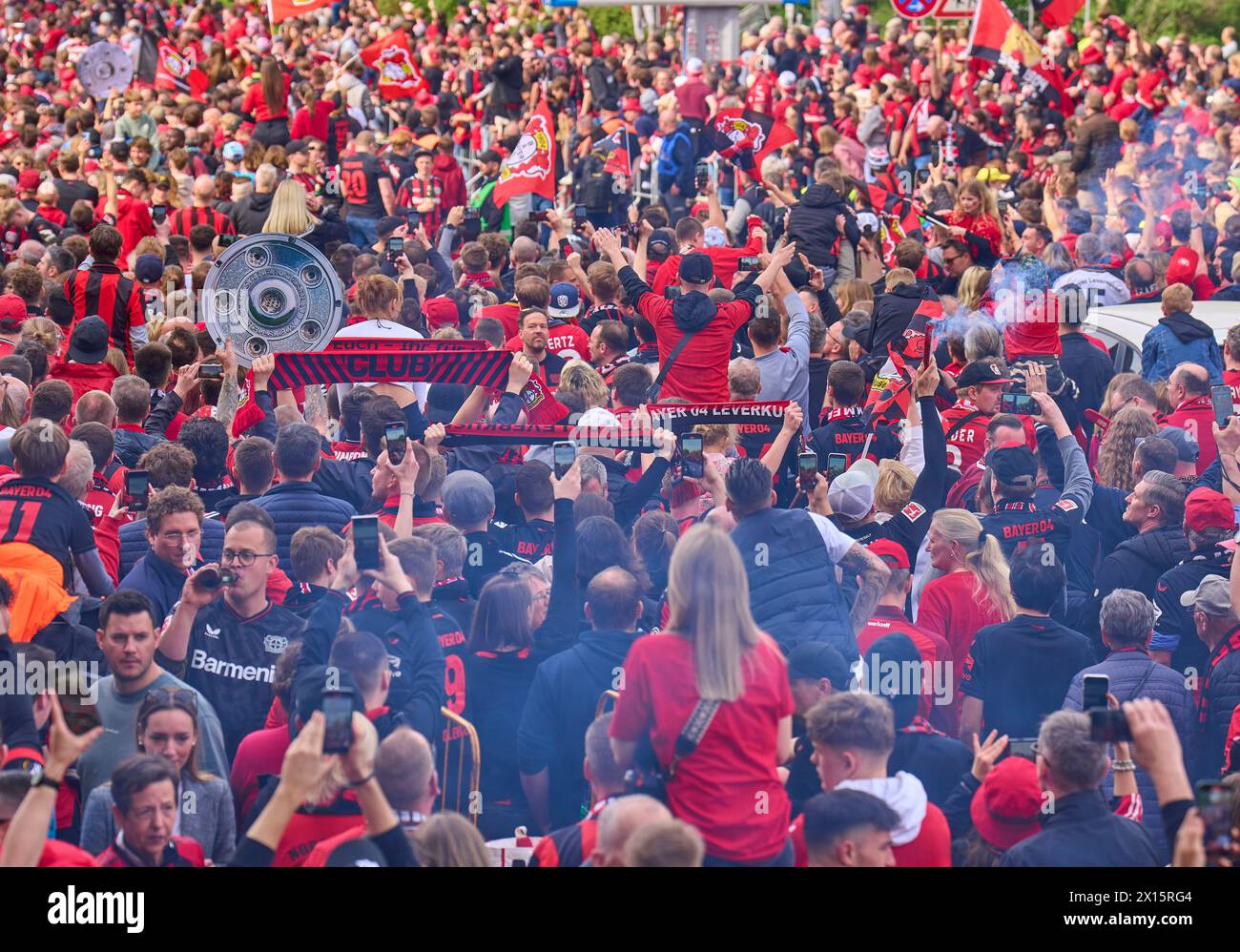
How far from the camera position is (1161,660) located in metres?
7.12

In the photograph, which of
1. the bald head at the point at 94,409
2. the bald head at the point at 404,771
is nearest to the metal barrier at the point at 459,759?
the bald head at the point at 404,771

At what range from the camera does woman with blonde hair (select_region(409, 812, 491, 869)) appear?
4613 mm

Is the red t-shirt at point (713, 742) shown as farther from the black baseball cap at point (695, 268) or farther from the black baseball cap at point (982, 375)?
the black baseball cap at point (695, 268)

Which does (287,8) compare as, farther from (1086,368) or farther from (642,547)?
(642,547)

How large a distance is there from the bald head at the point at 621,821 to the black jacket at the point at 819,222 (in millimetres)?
10395

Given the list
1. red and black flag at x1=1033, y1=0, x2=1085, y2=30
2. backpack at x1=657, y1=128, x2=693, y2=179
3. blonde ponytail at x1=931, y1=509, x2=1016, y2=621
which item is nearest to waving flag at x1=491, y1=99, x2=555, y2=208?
backpack at x1=657, y1=128, x2=693, y2=179

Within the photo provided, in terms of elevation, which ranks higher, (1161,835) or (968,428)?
(968,428)

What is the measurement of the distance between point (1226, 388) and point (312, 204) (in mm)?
8552

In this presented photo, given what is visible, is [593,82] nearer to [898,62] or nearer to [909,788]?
[898,62]

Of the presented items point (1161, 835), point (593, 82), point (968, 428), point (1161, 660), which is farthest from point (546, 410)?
point (593, 82)

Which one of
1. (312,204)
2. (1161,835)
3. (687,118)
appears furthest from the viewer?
(687,118)

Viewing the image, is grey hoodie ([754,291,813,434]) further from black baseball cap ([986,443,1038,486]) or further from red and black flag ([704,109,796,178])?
red and black flag ([704,109,796,178])

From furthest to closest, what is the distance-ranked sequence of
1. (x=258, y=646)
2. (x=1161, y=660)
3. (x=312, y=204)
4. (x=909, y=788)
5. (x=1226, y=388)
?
(x=312, y=204) < (x=1226, y=388) < (x=1161, y=660) < (x=258, y=646) < (x=909, y=788)

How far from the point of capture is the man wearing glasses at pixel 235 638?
21.3ft
